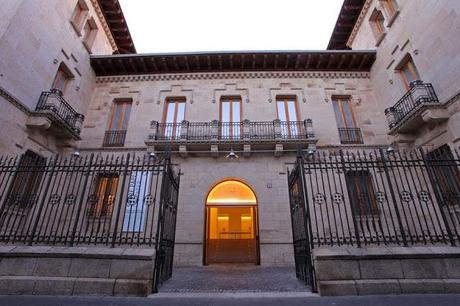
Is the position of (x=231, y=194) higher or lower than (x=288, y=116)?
lower

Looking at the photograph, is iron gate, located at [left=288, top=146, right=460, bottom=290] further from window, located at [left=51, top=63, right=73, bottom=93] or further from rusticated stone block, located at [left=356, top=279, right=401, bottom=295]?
window, located at [left=51, top=63, right=73, bottom=93]

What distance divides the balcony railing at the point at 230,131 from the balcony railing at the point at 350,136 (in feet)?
6.50

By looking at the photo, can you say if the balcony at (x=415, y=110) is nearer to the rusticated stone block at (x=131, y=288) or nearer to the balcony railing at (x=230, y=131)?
the balcony railing at (x=230, y=131)

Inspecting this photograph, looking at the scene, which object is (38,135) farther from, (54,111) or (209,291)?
(209,291)

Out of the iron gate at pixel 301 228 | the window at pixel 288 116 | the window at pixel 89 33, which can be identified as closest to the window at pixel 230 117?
the window at pixel 288 116

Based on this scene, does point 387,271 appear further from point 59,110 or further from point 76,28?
point 76,28

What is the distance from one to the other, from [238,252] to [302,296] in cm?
714

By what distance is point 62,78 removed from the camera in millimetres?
12703

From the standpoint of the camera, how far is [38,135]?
1077cm

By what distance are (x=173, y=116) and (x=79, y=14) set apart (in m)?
8.19

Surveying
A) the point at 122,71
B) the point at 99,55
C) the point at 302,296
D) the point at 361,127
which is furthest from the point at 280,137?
the point at 99,55

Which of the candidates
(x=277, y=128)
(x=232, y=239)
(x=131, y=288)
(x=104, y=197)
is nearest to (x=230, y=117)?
(x=277, y=128)

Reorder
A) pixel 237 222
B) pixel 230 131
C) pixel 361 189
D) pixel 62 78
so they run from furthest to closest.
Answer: pixel 237 222, pixel 62 78, pixel 230 131, pixel 361 189

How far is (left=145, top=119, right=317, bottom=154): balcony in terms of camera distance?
1153 cm
